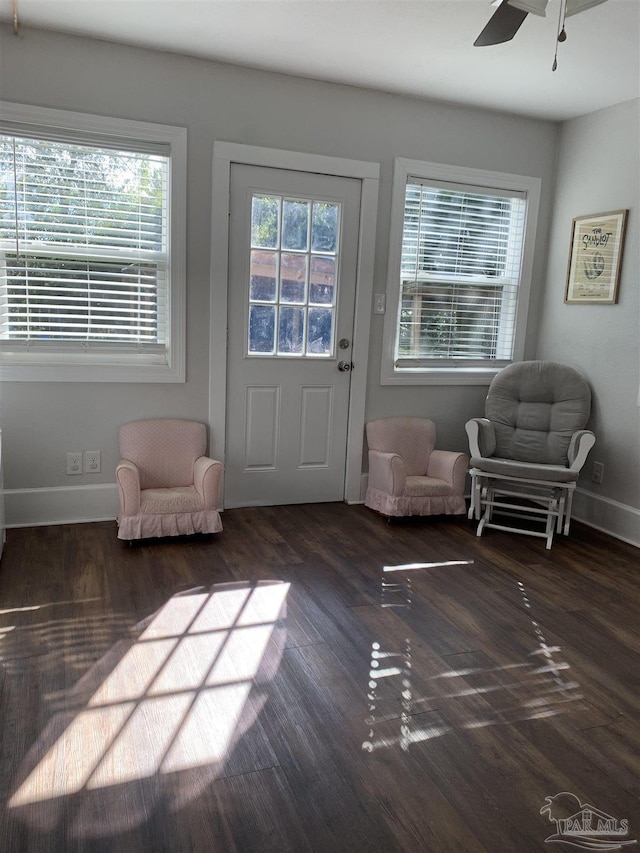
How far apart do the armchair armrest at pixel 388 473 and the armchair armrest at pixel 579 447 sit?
1035 millimetres

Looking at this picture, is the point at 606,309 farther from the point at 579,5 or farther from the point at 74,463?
the point at 74,463

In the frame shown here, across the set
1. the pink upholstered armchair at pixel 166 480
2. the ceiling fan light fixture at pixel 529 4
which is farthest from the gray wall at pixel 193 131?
the ceiling fan light fixture at pixel 529 4

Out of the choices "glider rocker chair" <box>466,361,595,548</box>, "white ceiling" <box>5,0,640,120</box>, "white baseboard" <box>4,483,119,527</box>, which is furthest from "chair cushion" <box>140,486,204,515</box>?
"white ceiling" <box>5,0,640,120</box>

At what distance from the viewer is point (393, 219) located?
4320 mm

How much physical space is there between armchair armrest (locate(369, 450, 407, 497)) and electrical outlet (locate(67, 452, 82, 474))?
1857 mm

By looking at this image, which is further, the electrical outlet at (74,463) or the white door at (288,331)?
the white door at (288,331)

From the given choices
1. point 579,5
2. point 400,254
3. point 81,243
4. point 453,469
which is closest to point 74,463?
point 81,243

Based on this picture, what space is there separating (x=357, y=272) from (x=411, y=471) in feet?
4.62

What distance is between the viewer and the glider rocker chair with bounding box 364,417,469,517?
411cm

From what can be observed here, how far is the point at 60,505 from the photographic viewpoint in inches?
150

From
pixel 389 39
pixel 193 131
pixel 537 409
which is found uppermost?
pixel 389 39

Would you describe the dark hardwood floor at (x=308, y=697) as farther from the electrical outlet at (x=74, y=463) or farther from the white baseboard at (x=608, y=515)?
the white baseboard at (x=608, y=515)

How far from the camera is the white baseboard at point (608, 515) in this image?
406 centimetres

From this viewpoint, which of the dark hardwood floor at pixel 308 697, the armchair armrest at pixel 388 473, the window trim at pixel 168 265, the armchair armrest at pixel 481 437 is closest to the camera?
the dark hardwood floor at pixel 308 697
